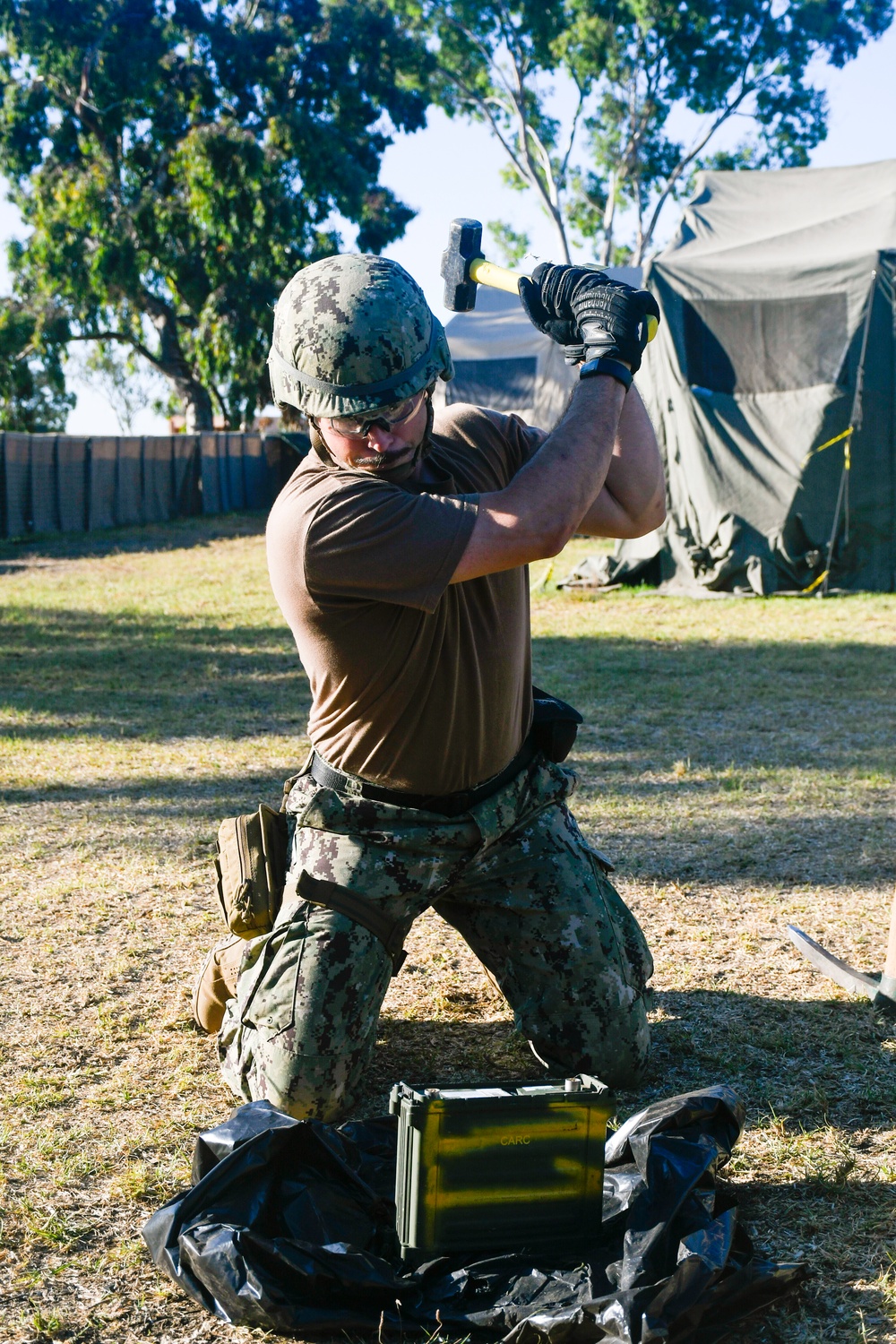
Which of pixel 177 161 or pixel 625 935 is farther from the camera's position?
pixel 177 161

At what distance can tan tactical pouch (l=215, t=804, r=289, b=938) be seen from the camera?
3.03 meters

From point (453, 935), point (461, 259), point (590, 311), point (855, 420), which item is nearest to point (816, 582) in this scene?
point (855, 420)

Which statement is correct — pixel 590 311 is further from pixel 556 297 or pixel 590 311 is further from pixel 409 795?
pixel 409 795

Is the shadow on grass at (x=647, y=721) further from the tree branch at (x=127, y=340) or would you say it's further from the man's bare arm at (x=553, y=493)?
the tree branch at (x=127, y=340)

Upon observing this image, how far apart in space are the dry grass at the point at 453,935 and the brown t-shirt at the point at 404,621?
0.82 m

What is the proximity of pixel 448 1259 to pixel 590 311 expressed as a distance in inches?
78.2

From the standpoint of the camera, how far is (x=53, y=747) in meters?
6.34

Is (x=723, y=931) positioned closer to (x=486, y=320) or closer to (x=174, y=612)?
(x=174, y=612)

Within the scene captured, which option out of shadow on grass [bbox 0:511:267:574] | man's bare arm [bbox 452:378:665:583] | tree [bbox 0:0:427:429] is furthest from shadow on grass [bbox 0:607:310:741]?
tree [bbox 0:0:427:429]

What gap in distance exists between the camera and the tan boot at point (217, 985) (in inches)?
123

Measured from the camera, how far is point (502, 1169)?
7.61ft

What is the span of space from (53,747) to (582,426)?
14.1ft

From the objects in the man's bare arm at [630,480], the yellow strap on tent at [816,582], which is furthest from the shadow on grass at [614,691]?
the man's bare arm at [630,480]

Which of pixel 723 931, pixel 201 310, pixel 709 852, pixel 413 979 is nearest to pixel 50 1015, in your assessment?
pixel 413 979
